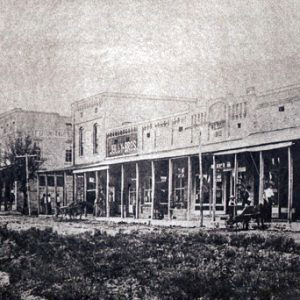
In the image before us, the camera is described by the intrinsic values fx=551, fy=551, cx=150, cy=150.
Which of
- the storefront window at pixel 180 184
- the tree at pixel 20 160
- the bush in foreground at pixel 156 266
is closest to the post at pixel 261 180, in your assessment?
the bush in foreground at pixel 156 266

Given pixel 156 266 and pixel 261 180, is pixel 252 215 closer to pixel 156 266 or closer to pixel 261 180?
pixel 261 180

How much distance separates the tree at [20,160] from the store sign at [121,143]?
1.97 metres

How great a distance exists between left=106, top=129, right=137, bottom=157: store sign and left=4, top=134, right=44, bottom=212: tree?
1.97 metres

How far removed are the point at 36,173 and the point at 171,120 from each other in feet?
14.0

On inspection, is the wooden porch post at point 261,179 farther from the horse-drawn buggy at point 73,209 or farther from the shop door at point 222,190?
the horse-drawn buggy at point 73,209

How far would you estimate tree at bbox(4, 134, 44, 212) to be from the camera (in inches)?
476

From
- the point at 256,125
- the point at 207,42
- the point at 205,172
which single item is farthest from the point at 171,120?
the point at 207,42

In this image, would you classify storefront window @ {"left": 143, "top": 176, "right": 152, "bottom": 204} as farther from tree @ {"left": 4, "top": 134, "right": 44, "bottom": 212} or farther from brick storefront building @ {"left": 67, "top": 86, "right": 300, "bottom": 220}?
tree @ {"left": 4, "top": 134, "right": 44, "bottom": 212}

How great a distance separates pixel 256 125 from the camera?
7.55m

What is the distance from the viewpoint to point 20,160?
12.4m

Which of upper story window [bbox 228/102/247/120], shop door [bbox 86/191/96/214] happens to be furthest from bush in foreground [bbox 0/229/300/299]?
shop door [bbox 86/191/96/214]

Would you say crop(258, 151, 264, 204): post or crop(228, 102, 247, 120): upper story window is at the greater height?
crop(228, 102, 247, 120): upper story window

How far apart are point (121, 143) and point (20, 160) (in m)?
3.02

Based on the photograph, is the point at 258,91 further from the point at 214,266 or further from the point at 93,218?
the point at 93,218
